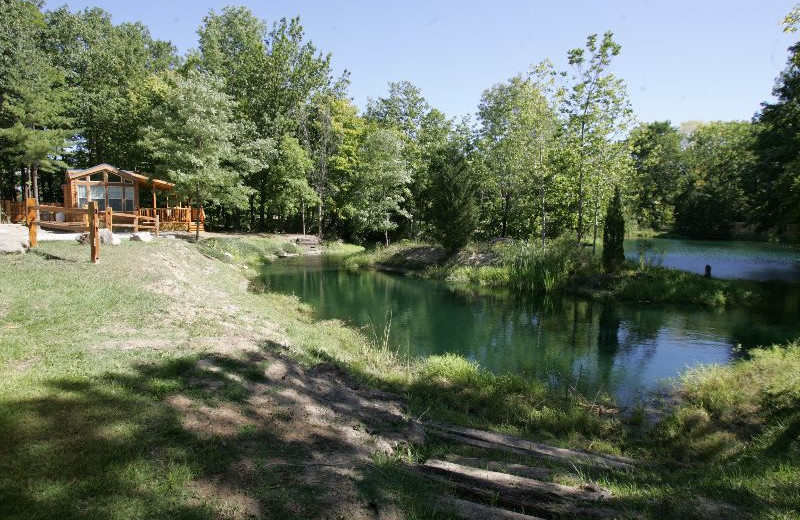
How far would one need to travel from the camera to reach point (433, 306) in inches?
832

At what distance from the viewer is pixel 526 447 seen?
662 cm

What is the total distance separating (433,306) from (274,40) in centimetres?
3391

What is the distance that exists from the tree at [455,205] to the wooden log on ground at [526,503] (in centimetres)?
2527

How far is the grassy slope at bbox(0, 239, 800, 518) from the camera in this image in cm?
412

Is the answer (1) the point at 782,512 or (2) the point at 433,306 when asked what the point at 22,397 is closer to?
(1) the point at 782,512

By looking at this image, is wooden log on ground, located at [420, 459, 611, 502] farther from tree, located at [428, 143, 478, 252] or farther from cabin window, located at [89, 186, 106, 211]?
cabin window, located at [89, 186, 106, 211]

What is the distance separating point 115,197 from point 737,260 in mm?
45363

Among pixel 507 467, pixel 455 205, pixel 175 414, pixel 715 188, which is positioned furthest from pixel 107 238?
pixel 715 188

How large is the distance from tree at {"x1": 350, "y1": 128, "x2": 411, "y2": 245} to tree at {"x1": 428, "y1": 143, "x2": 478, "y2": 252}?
21.8 feet

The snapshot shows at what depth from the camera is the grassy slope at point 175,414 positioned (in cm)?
412

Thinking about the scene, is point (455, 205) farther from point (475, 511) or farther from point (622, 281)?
point (475, 511)

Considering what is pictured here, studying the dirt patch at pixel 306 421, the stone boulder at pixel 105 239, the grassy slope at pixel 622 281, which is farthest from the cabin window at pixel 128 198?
the dirt patch at pixel 306 421

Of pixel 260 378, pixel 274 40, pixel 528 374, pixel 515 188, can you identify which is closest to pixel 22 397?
pixel 260 378

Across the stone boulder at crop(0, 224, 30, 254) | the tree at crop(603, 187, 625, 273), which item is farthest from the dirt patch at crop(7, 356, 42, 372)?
the tree at crop(603, 187, 625, 273)
